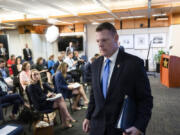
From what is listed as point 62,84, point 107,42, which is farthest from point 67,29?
point 107,42

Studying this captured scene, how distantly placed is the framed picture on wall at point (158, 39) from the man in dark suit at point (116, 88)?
9520 mm

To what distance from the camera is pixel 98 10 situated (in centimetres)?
771

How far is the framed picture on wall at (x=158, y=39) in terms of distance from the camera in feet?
31.9

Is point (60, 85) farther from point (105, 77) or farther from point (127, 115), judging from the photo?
point (127, 115)

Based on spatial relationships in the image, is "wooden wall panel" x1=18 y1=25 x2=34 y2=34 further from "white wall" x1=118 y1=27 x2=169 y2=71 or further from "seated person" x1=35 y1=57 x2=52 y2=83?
"white wall" x1=118 y1=27 x2=169 y2=71

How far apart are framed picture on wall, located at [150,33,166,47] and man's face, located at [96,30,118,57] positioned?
953 centimetres

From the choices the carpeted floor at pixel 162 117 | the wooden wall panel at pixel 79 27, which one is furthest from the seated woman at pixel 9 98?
the wooden wall panel at pixel 79 27

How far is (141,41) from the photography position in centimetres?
1025

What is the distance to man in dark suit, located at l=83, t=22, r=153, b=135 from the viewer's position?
1.14m

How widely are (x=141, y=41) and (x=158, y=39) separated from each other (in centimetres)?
99

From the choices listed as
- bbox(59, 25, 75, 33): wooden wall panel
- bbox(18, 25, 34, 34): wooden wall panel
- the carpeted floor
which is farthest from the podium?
bbox(18, 25, 34, 34): wooden wall panel

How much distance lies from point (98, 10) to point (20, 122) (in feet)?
19.7

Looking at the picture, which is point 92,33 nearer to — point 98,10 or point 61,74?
point 98,10

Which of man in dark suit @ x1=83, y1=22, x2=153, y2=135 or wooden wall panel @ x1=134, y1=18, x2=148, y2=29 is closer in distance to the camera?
man in dark suit @ x1=83, y1=22, x2=153, y2=135
